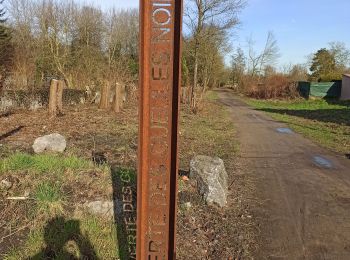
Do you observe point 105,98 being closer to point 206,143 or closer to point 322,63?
point 206,143

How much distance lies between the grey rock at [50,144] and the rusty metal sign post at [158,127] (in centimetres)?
464

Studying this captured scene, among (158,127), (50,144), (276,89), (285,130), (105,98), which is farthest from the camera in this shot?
(276,89)

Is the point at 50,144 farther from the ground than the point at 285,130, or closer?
farther from the ground

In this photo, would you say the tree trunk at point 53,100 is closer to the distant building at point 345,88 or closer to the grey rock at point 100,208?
the grey rock at point 100,208

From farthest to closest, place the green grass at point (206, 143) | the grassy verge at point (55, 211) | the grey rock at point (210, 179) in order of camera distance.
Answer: the green grass at point (206, 143) → the grey rock at point (210, 179) → the grassy verge at point (55, 211)

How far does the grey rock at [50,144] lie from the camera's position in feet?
22.0

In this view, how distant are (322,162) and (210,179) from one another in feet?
14.8

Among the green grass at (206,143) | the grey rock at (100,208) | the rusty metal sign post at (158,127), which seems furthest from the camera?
the green grass at (206,143)

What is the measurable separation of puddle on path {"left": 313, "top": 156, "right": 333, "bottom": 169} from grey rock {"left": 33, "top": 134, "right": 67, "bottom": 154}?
596 cm

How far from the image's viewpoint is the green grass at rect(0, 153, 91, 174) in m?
5.11

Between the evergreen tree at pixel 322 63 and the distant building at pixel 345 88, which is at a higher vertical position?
the evergreen tree at pixel 322 63

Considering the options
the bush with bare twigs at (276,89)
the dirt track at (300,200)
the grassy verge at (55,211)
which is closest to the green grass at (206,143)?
the dirt track at (300,200)

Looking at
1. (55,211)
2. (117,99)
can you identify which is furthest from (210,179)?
(117,99)

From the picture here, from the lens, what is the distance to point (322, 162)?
8.61 m
